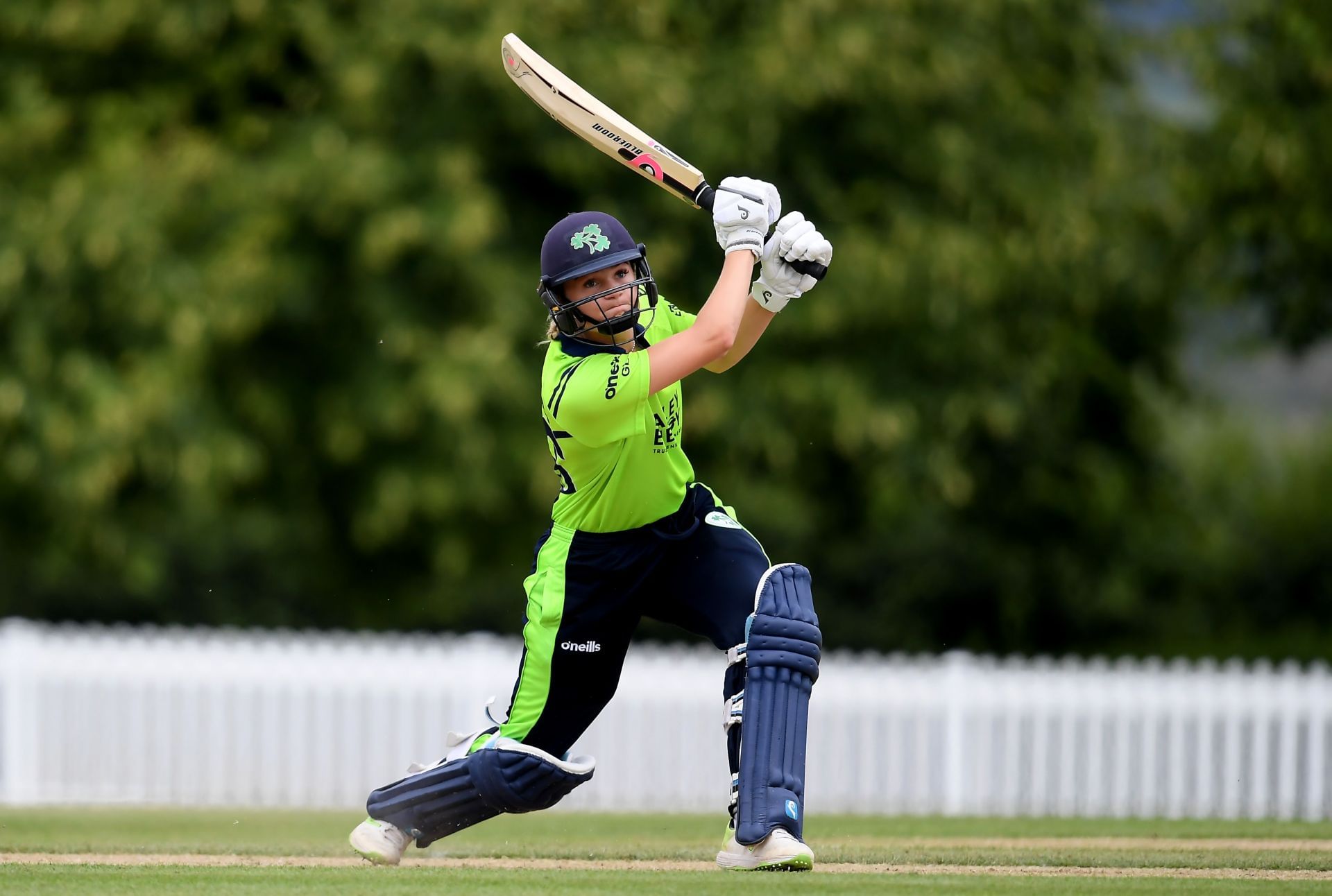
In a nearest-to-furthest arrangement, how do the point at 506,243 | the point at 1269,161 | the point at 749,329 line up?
1. the point at 749,329
2. the point at 1269,161
3. the point at 506,243

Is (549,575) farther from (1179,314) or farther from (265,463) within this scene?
(1179,314)

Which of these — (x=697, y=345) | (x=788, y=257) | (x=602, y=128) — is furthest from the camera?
(x=602, y=128)

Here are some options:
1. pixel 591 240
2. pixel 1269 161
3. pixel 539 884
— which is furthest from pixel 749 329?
pixel 1269 161

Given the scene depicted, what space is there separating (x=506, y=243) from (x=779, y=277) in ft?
24.2

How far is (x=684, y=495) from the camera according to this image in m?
5.12

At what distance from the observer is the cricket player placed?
15.6 feet

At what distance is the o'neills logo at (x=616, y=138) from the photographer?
5.59 metres

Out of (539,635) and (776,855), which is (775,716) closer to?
(776,855)

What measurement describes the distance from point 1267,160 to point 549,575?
25.4 ft

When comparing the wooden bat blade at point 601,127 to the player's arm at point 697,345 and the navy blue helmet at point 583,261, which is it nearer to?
the navy blue helmet at point 583,261

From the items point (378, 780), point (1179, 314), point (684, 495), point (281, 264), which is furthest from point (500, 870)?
point (1179, 314)

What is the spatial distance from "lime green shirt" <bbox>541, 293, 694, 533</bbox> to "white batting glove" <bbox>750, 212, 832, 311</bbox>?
334 millimetres

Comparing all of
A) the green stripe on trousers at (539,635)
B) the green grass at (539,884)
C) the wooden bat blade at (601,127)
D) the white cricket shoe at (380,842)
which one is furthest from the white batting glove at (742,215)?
the white cricket shoe at (380,842)

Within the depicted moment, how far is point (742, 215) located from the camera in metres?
4.93
